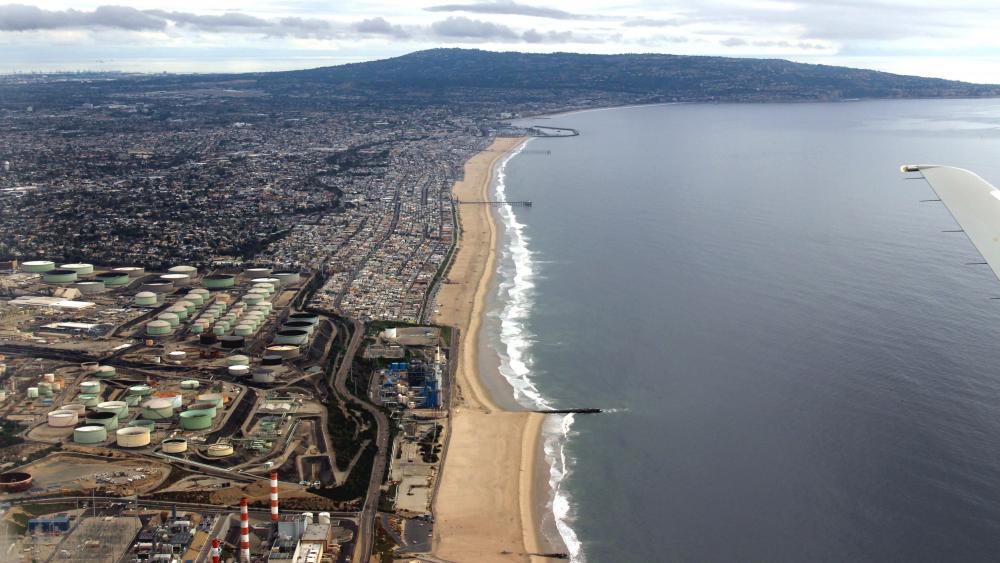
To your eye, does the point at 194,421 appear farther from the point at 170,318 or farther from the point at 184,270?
the point at 184,270

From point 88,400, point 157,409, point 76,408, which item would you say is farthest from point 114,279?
point 157,409

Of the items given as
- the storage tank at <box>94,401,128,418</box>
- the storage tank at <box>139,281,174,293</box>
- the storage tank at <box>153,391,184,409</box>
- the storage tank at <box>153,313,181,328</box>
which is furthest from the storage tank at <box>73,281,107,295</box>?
the storage tank at <box>94,401,128,418</box>

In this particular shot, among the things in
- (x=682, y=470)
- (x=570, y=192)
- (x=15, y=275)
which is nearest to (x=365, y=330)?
(x=682, y=470)

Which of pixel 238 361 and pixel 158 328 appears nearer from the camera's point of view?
pixel 238 361

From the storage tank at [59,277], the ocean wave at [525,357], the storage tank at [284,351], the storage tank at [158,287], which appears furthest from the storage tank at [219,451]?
the storage tank at [59,277]

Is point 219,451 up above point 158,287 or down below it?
above

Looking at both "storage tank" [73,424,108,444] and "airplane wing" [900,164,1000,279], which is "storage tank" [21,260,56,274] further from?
"airplane wing" [900,164,1000,279]

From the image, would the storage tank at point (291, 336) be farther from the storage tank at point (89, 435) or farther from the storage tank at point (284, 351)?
the storage tank at point (89, 435)
